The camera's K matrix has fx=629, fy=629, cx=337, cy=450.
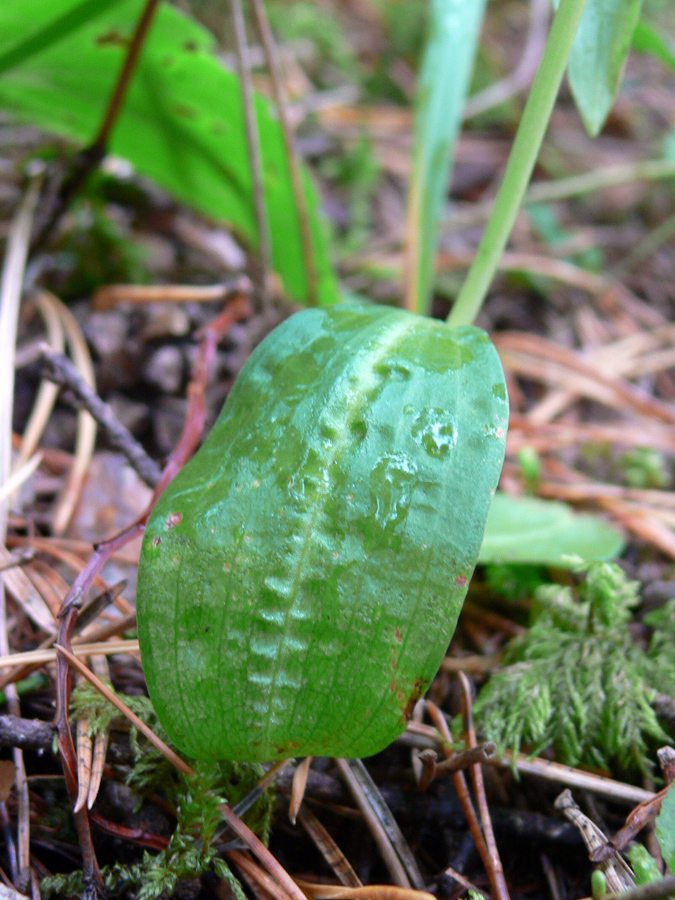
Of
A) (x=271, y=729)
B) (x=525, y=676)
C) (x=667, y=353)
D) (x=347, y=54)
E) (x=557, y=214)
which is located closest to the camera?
(x=271, y=729)

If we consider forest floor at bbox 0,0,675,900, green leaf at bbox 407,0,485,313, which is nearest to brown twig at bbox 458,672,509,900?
forest floor at bbox 0,0,675,900

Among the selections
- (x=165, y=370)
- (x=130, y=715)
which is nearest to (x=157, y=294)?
(x=165, y=370)

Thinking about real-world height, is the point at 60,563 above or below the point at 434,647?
below

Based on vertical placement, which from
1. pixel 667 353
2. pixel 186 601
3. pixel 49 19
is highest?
pixel 49 19

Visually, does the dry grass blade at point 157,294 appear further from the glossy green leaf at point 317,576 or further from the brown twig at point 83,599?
the glossy green leaf at point 317,576

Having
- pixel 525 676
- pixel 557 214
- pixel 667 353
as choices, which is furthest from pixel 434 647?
pixel 557 214

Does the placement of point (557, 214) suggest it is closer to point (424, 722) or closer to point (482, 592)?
point (482, 592)
